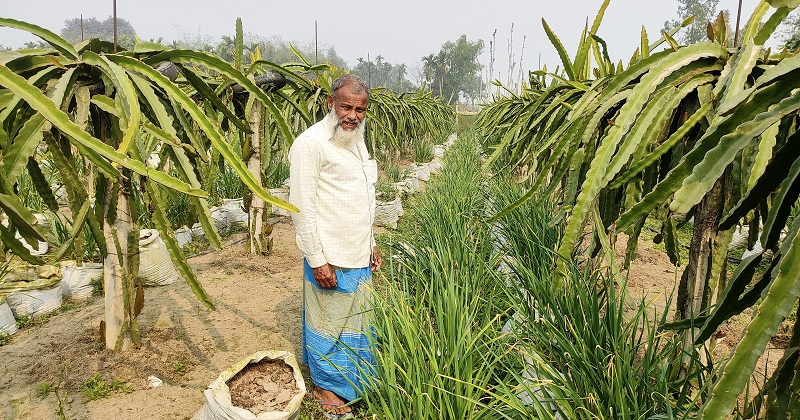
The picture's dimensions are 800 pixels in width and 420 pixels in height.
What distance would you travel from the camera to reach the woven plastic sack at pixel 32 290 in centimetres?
291

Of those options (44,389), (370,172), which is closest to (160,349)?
(44,389)

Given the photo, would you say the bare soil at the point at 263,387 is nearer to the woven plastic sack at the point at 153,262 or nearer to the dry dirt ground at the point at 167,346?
the dry dirt ground at the point at 167,346

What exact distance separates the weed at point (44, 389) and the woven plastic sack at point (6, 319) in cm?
78

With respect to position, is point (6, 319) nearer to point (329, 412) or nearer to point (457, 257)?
point (329, 412)

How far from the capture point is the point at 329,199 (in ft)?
6.40

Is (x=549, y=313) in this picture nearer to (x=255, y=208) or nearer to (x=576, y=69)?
(x=576, y=69)

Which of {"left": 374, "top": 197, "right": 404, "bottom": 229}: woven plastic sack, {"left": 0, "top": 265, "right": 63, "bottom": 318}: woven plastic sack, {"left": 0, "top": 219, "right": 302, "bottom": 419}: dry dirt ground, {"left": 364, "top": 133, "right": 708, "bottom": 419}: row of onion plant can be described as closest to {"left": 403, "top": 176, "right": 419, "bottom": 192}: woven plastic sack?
{"left": 374, "top": 197, "right": 404, "bottom": 229}: woven plastic sack

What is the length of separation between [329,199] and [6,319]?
210 centimetres

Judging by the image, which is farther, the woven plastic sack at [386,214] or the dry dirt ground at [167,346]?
the woven plastic sack at [386,214]

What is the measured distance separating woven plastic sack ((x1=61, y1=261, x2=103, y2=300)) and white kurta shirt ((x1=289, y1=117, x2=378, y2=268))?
221cm

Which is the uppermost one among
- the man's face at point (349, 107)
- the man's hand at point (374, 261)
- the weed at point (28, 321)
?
the man's face at point (349, 107)

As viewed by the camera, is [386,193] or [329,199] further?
[386,193]

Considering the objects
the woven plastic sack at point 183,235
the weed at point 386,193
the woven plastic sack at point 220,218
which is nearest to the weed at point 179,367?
the woven plastic sack at point 183,235

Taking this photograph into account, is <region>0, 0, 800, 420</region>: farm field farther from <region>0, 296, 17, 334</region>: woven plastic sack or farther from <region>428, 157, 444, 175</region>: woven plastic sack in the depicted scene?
<region>428, 157, 444, 175</region>: woven plastic sack
